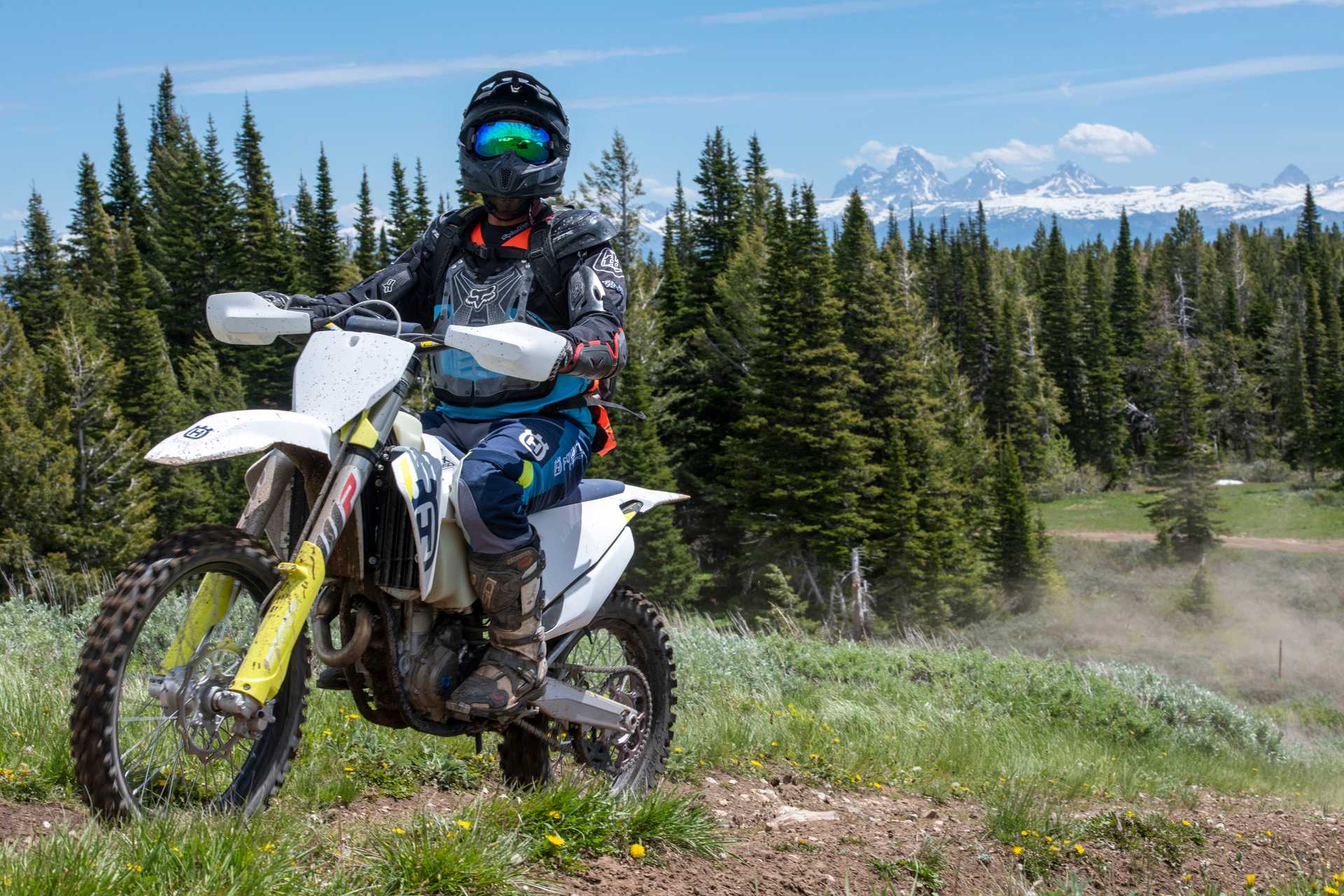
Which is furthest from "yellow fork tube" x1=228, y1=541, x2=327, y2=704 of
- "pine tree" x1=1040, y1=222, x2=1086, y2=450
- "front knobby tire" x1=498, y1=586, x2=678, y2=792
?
"pine tree" x1=1040, y1=222, x2=1086, y2=450

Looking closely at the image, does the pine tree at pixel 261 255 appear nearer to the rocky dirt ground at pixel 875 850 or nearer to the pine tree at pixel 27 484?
the pine tree at pixel 27 484

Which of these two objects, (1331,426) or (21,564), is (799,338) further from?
(1331,426)

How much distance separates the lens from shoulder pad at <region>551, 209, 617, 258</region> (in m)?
4.46

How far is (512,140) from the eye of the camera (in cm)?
446

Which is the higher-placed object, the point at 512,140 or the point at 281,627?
the point at 512,140

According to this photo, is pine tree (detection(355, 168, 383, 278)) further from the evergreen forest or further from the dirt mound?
the dirt mound

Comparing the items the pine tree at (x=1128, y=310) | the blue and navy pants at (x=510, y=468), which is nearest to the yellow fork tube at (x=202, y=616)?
the blue and navy pants at (x=510, y=468)

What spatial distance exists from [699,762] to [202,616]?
10.1 feet

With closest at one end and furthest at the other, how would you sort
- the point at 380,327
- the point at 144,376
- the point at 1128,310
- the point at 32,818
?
the point at 32,818, the point at 380,327, the point at 144,376, the point at 1128,310

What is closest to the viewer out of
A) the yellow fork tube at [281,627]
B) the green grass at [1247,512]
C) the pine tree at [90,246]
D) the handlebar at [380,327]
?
the yellow fork tube at [281,627]

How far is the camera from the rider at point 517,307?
4.05 meters

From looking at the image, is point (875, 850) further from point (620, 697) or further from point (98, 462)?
point (98, 462)

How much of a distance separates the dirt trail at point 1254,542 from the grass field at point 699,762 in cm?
5554

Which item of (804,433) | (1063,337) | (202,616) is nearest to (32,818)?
(202,616)
